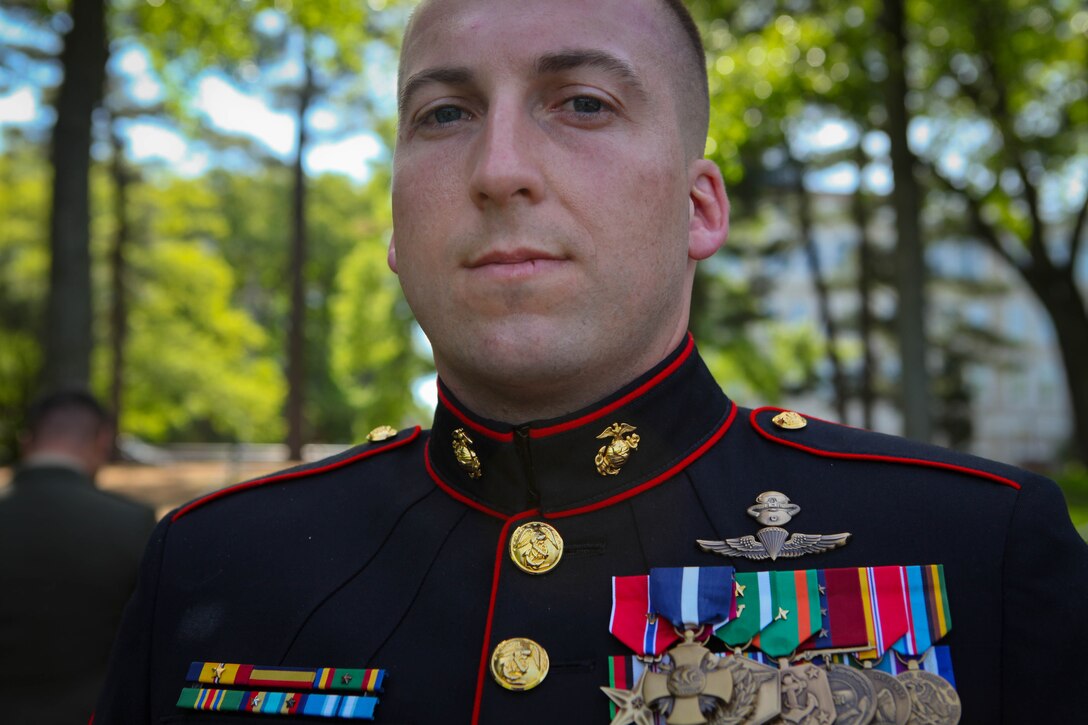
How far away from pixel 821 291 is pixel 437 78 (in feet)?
89.9

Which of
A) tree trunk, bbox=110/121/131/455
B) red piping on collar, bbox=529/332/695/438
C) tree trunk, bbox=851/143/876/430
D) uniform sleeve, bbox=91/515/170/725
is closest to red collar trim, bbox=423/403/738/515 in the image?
red piping on collar, bbox=529/332/695/438

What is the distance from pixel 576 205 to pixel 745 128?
11.6m

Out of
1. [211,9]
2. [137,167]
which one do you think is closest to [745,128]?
[211,9]

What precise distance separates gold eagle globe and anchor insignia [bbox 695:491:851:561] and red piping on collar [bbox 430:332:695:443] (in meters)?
0.29

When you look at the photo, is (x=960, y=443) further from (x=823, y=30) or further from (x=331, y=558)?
(x=331, y=558)

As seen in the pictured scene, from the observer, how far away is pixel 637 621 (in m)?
1.85

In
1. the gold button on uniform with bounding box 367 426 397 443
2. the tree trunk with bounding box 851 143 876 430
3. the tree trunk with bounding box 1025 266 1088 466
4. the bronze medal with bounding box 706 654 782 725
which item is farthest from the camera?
Result: the tree trunk with bounding box 851 143 876 430

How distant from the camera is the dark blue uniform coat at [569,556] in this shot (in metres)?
1.82

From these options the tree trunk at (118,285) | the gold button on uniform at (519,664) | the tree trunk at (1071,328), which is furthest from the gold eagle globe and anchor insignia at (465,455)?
the tree trunk at (118,285)

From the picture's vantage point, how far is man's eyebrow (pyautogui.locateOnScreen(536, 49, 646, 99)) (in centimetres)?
197

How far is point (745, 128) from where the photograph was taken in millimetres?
12938

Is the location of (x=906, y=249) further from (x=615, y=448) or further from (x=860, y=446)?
(x=615, y=448)

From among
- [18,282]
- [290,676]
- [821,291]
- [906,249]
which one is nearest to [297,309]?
[18,282]

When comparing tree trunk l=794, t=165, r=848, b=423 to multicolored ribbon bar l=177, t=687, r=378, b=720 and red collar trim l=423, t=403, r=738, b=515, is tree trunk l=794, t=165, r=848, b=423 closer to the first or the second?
red collar trim l=423, t=403, r=738, b=515
